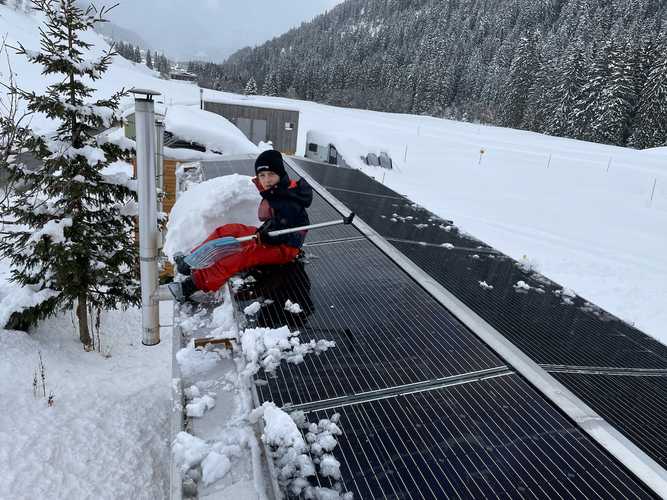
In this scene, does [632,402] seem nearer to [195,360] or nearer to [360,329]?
[360,329]

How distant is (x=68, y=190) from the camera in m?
6.71

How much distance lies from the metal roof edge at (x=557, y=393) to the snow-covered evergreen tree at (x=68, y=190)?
16.9 ft

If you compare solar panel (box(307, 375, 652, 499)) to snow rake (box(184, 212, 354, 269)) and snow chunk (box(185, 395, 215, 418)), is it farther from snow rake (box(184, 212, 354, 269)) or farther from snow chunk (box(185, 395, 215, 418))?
snow rake (box(184, 212, 354, 269))

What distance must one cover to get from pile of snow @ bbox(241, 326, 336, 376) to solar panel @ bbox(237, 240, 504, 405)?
3.3 inches

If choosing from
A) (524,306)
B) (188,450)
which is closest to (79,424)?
Answer: (188,450)

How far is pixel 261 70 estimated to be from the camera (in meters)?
122

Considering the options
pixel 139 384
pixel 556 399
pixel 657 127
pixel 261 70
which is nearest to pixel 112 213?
pixel 139 384

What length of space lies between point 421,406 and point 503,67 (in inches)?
3619

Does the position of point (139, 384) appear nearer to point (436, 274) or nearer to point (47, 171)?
point (47, 171)

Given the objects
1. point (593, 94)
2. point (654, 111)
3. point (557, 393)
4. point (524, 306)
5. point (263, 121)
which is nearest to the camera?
point (557, 393)

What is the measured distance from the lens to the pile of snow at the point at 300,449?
2031 millimetres

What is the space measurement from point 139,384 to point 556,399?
5.45 metres

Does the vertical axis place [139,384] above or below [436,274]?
below

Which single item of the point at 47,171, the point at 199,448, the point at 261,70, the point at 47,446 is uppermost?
the point at 261,70
